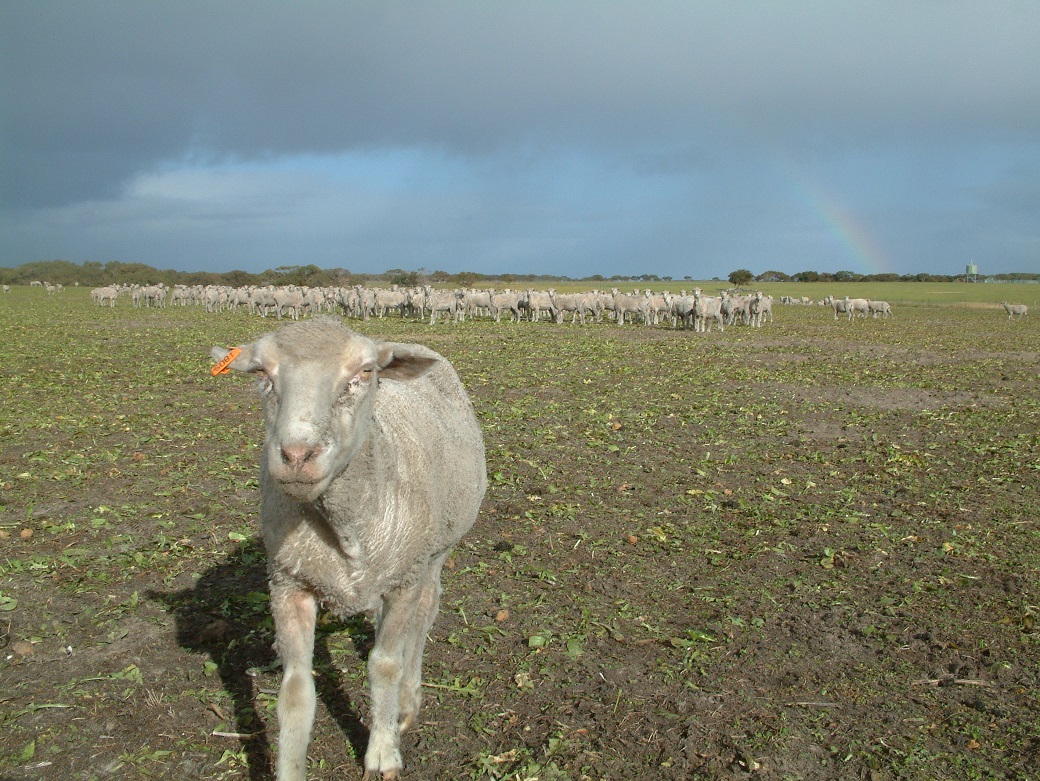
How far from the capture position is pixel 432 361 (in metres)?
3.87

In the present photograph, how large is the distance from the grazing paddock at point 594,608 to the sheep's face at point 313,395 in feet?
6.22

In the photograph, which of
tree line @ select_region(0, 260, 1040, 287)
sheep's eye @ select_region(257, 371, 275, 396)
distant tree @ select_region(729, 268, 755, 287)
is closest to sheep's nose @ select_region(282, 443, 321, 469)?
sheep's eye @ select_region(257, 371, 275, 396)

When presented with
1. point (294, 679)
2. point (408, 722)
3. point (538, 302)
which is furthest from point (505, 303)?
point (294, 679)

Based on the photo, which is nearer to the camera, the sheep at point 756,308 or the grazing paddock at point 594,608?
the grazing paddock at point 594,608

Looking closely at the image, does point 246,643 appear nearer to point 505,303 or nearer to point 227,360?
point 227,360

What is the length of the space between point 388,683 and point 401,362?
1686 millimetres

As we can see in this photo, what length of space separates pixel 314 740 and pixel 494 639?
5.13 ft

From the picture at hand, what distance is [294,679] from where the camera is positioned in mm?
Answer: 3682

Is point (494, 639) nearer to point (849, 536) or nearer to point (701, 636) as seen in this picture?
point (701, 636)

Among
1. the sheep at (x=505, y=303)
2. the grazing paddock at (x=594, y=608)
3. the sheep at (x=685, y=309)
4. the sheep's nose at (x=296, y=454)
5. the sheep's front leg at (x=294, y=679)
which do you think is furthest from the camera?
the sheep at (x=505, y=303)

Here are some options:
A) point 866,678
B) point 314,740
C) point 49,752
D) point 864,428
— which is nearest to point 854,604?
point 866,678

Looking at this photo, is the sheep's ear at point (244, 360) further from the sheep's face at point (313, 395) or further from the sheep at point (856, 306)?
the sheep at point (856, 306)

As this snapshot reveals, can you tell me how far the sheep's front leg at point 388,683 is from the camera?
3.96 m

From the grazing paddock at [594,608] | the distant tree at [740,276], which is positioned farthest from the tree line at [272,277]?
the grazing paddock at [594,608]
